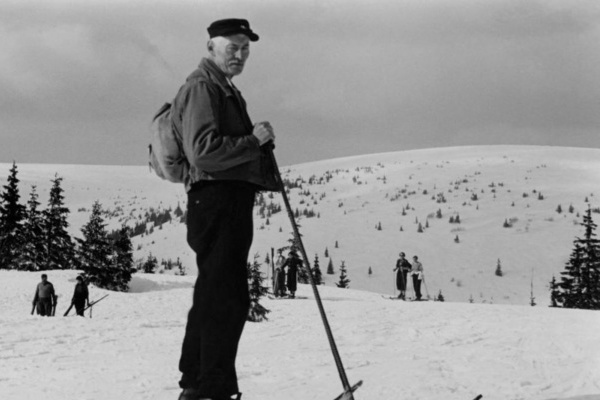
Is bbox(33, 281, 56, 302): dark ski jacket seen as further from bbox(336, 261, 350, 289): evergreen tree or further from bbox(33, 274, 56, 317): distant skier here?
bbox(336, 261, 350, 289): evergreen tree

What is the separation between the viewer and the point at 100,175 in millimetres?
115562

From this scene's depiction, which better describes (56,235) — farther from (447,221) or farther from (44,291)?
(44,291)

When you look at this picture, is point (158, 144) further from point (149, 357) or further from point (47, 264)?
point (47, 264)

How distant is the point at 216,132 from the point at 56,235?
46.3 metres

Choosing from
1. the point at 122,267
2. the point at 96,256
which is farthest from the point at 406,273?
the point at 96,256

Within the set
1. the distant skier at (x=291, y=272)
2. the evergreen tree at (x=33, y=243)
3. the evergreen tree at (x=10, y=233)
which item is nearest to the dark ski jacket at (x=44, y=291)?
the distant skier at (x=291, y=272)

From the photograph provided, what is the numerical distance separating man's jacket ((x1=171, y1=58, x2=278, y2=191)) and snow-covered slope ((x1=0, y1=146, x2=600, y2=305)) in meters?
28.0

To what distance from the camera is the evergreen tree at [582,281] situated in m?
30.7

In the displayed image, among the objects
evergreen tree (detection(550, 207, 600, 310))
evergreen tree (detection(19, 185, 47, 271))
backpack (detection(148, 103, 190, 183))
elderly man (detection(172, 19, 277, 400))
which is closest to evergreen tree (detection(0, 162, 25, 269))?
evergreen tree (detection(19, 185, 47, 271))

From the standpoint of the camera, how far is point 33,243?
1797 inches

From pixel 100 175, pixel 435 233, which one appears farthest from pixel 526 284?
pixel 100 175

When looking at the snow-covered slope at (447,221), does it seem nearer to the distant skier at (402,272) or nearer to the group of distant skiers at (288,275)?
the distant skier at (402,272)

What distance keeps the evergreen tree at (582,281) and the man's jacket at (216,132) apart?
29.4 meters

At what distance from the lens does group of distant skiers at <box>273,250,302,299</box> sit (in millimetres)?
23750
